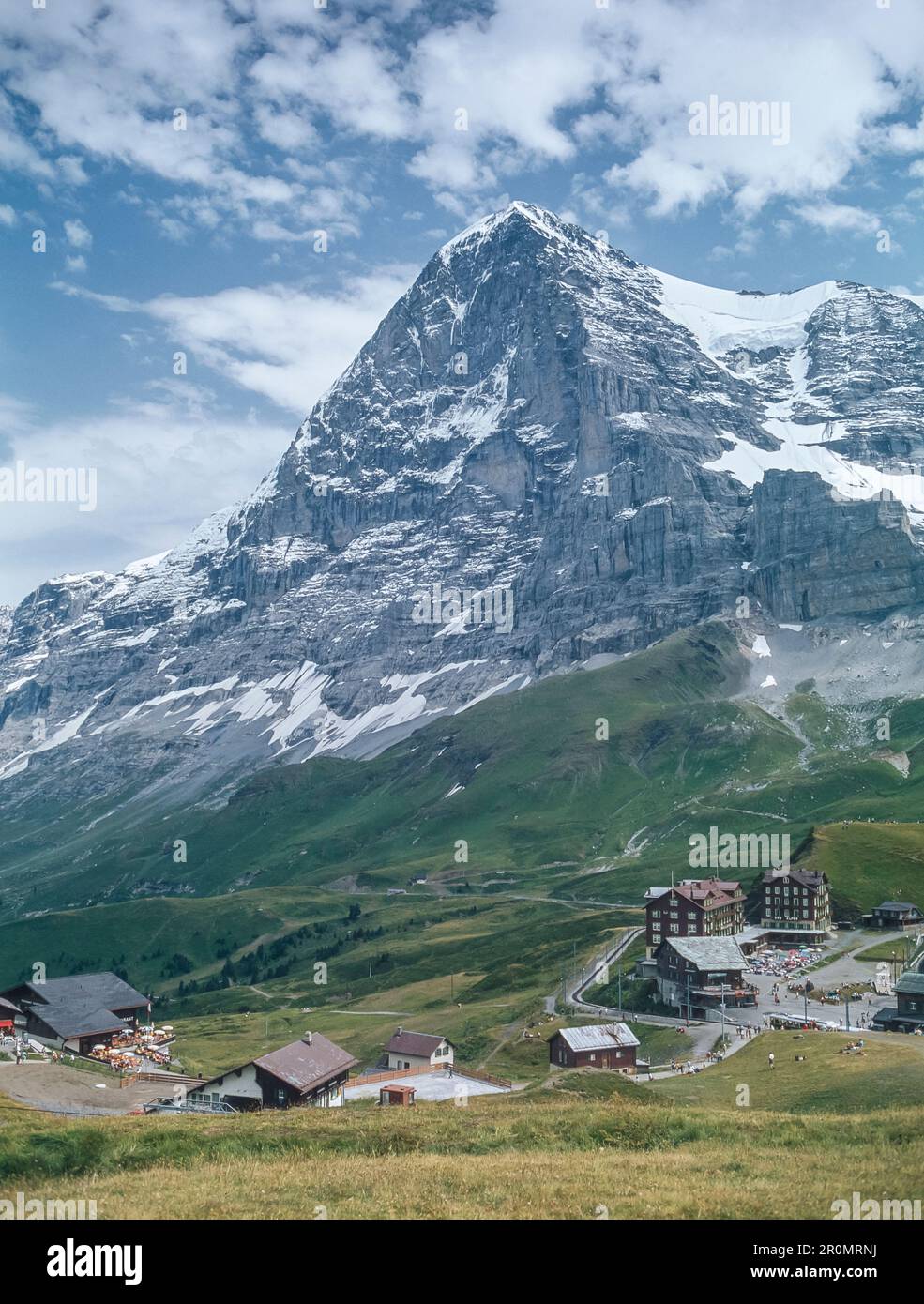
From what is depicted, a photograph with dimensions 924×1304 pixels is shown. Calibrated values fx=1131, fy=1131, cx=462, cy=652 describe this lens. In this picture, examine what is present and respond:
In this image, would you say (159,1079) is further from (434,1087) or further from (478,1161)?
(478,1161)

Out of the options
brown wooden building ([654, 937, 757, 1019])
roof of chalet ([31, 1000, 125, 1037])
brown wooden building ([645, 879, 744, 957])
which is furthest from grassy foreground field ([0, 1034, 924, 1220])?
brown wooden building ([645, 879, 744, 957])

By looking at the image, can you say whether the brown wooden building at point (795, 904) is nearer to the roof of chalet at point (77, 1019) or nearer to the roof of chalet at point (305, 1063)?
the roof of chalet at point (77, 1019)

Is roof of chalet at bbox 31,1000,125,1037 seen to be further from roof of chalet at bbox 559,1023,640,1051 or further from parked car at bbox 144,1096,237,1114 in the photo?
roof of chalet at bbox 559,1023,640,1051

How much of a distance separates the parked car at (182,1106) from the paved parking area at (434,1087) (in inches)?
429

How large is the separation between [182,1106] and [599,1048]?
35115mm

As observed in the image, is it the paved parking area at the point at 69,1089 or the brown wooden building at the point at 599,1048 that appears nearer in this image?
the paved parking area at the point at 69,1089

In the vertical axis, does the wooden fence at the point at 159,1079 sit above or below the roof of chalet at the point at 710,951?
below

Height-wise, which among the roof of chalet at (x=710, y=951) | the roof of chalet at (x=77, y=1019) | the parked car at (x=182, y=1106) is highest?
the parked car at (x=182, y=1106)

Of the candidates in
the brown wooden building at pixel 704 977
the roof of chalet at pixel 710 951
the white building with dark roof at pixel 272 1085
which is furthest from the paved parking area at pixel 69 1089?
the roof of chalet at pixel 710 951

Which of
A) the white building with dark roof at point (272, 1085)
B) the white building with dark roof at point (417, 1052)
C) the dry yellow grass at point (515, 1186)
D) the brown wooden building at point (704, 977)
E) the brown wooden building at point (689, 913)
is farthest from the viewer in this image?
the brown wooden building at point (689, 913)

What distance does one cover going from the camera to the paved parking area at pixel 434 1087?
7488 cm

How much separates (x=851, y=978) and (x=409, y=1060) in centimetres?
5259

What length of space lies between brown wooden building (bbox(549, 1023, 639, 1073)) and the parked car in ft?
100

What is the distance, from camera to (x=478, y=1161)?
1331 inches
